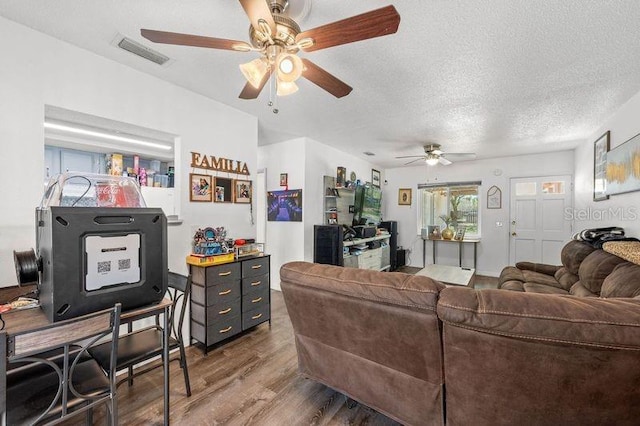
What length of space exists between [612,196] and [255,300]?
4.06m

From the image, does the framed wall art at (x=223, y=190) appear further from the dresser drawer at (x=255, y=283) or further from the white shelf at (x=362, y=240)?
the white shelf at (x=362, y=240)

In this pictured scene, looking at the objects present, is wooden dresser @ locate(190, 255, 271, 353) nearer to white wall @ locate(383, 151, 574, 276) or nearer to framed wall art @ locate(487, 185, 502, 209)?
white wall @ locate(383, 151, 574, 276)

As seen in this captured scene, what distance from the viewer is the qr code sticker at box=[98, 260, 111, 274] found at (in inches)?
47.8

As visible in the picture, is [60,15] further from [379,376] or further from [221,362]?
[379,376]

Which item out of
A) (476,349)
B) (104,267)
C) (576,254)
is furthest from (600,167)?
(104,267)

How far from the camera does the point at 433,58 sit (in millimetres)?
1969

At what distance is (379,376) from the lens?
1.48 metres

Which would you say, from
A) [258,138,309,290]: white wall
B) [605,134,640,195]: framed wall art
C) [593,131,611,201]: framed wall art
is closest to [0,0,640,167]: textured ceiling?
[593,131,611,201]: framed wall art

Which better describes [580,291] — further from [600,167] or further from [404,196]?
[404,196]

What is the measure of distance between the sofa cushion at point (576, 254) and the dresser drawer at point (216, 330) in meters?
3.59

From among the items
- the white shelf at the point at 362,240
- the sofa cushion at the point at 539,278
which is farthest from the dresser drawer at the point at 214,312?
the sofa cushion at the point at 539,278

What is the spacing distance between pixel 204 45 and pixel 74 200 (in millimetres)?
1597

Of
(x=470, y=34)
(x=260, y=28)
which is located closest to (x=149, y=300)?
(x=260, y=28)

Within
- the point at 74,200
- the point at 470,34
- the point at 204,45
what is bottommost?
the point at 74,200
